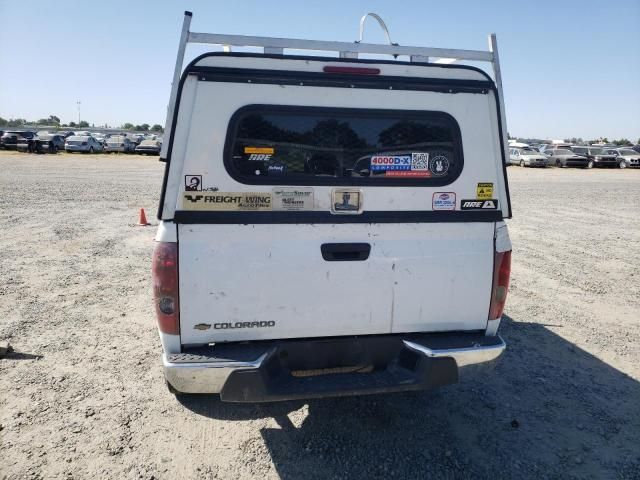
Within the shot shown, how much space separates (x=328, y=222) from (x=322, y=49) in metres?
1.17

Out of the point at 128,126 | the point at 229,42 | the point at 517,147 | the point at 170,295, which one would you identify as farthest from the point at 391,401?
the point at 128,126

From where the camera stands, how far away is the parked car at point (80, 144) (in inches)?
1555

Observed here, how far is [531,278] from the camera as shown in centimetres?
750

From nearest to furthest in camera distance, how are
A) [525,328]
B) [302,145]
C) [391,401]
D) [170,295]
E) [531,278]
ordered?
[170,295], [302,145], [391,401], [525,328], [531,278]

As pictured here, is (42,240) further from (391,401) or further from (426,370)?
(426,370)

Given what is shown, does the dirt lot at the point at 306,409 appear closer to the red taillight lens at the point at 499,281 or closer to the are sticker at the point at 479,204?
the red taillight lens at the point at 499,281

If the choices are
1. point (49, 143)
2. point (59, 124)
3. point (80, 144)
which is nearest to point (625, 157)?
point (80, 144)

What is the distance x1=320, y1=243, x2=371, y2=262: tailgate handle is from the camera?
3082 millimetres

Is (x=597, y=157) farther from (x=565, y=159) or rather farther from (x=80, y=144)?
(x=80, y=144)

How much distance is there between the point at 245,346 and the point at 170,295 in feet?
1.93

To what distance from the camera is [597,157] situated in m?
39.3

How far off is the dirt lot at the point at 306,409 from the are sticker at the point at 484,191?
1298 mm

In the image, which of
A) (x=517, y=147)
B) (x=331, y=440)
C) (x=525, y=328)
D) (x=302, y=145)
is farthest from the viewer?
(x=517, y=147)

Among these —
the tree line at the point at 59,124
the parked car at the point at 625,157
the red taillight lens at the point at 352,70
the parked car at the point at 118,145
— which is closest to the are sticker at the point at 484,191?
the red taillight lens at the point at 352,70
